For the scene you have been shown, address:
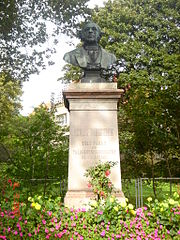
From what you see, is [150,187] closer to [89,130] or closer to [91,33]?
[89,130]

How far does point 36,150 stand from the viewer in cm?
928

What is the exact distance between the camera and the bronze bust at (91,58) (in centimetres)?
654

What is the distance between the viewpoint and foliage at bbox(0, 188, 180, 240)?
12.8 feet

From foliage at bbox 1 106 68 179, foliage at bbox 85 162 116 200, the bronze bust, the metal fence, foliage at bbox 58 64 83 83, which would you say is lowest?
the metal fence

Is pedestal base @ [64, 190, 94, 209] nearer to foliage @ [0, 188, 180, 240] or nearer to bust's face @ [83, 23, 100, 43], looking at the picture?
foliage @ [0, 188, 180, 240]

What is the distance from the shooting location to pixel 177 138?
11.0 meters

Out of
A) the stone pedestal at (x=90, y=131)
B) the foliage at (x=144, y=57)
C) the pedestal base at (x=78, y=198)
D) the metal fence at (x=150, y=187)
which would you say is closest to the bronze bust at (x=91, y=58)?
the stone pedestal at (x=90, y=131)

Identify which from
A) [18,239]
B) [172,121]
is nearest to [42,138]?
[172,121]

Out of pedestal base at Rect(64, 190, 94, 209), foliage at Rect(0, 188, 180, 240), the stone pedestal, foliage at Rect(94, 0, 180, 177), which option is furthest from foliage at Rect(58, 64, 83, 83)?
foliage at Rect(0, 188, 180, 240)

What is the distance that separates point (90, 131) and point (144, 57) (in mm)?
12838

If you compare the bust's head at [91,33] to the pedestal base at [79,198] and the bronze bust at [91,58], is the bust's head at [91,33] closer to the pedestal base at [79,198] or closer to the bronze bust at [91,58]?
the bronze bust at [91,58]

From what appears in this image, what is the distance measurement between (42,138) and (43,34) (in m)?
7.11

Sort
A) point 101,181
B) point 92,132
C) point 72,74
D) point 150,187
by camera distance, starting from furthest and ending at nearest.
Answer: point 72,74
point 150,187
point 92,132
point 101,181

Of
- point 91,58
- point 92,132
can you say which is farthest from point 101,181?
point 91,58
